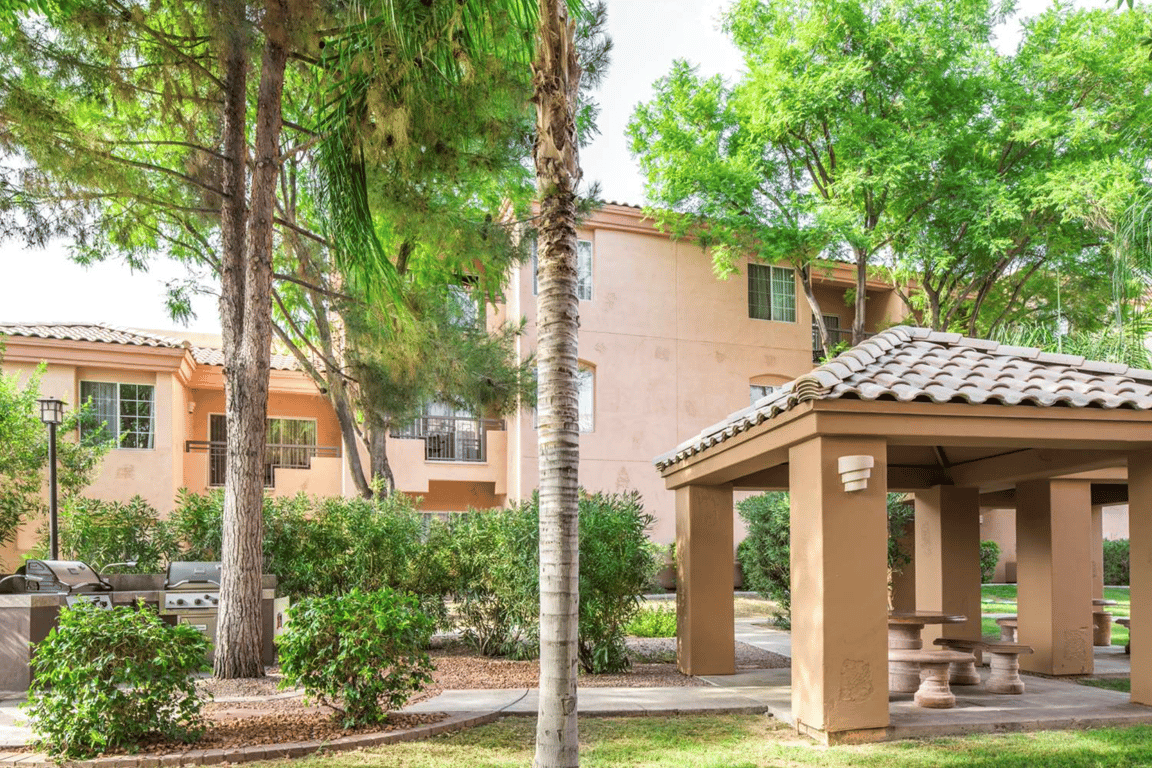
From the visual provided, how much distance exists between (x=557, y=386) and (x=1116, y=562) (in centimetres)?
2799

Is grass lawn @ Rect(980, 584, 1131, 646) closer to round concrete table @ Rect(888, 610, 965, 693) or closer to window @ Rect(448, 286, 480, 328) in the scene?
round concrete table @ Rect(888, 610, 965, 693)

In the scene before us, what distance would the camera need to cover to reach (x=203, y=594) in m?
11.9

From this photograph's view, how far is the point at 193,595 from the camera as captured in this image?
11.9 meters

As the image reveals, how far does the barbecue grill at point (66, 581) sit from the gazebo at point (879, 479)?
6.95 meters

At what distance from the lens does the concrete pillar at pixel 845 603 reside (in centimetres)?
796

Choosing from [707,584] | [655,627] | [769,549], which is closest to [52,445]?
[655,627]

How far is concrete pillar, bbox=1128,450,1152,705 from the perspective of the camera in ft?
29.4

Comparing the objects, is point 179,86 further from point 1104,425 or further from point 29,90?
point 1104,425

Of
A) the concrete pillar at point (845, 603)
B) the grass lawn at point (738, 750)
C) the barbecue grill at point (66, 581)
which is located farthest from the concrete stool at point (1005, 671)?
the barbecue grill at point (66, 581)

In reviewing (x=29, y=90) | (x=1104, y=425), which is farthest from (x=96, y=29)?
(x=1104, y=425)

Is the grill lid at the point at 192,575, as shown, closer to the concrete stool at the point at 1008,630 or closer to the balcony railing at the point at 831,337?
the concrete stool at the point at 1008,630

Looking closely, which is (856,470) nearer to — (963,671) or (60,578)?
(963,671)

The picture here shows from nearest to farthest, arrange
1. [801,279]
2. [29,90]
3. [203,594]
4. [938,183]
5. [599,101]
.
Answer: [29,90]
[203,594]
[599,101]
[938,183]
[801,279]

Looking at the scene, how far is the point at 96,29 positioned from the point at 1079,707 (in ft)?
40.1
